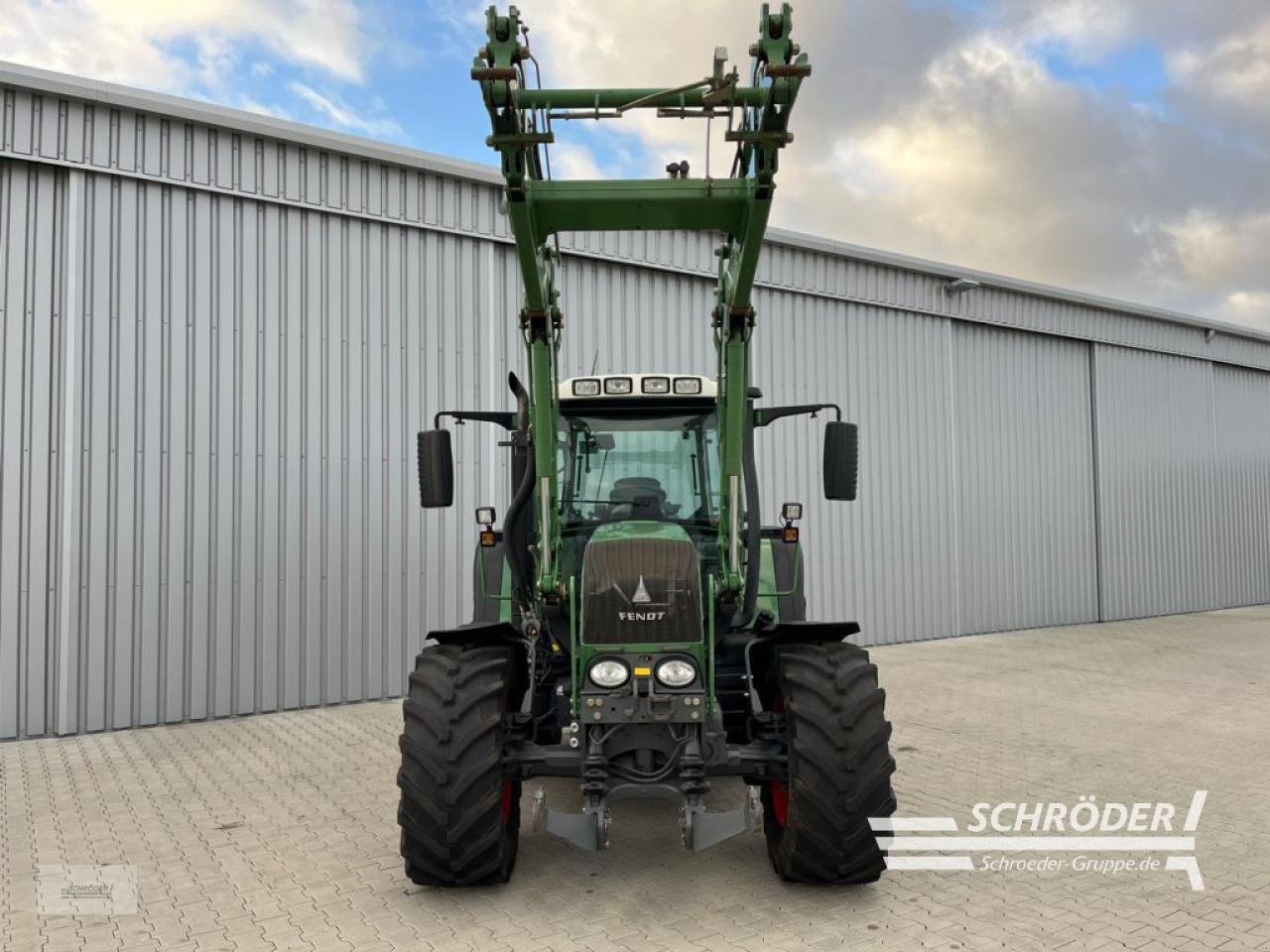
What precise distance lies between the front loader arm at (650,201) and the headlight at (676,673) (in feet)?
1.73

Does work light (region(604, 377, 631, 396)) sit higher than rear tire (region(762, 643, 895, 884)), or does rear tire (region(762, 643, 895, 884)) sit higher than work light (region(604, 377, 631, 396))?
work light (region(604, 377, 631, 396))

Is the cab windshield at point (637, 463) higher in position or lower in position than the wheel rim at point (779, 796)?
higher

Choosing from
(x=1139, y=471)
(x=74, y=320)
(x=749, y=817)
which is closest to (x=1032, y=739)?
(x=749, y=817)

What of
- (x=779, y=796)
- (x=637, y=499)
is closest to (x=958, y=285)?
(x=637, y=499)

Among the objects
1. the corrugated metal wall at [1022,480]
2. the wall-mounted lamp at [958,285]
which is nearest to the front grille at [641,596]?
the corrugated metal wall at [1022,480]

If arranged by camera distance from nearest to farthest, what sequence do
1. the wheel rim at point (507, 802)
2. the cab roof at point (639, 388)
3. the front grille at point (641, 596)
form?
the front grille at point (641, 596) < the wheel rim at point (507, 802) < the cab roof at point (639, 388)

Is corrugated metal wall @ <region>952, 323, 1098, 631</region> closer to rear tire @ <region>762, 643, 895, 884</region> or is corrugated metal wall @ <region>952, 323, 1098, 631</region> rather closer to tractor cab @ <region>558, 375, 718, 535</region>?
tractor cab @ <region>558, 375, 718, 535</region>

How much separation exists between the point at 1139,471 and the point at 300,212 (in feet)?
50.1

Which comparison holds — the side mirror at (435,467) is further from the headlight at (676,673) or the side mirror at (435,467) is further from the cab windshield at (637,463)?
the headlight at (676,673)

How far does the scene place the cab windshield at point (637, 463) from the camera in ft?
16.9

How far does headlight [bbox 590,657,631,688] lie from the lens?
3926mm

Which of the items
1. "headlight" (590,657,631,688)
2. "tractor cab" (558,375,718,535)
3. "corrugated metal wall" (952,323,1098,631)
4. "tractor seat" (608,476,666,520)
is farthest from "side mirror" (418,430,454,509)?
"corrugated metal wall" (952,323,1098,631)

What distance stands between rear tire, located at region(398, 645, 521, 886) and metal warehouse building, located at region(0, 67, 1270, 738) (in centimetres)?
508

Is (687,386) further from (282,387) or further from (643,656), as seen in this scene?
(282,387)
